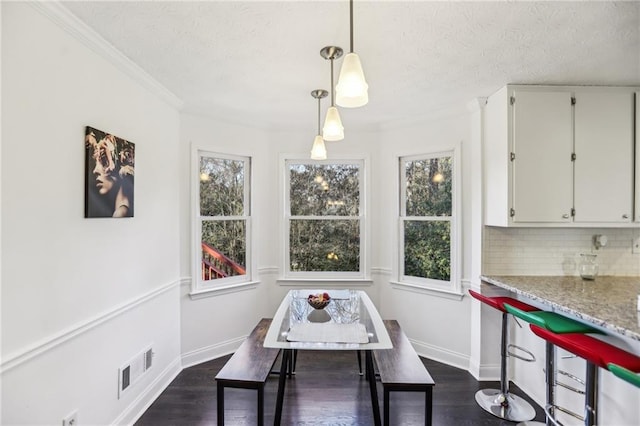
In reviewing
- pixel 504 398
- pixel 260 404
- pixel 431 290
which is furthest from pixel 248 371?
pixel 431 290

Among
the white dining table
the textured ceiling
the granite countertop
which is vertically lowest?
the white dining table

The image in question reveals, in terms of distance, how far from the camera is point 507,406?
2500 mm

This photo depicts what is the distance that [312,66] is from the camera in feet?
7.46

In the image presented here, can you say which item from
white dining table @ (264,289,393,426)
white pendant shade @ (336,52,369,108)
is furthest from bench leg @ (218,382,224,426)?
white pendant shade @ (336,52,369,108)

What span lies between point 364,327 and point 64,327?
1699 mm

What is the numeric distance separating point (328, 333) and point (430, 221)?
195 centimetres

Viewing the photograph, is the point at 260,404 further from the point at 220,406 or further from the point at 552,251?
the point at 552,251

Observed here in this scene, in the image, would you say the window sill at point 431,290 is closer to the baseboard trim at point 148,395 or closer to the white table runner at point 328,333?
the white table runner at point 328,333

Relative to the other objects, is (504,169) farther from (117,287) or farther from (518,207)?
(117,287)

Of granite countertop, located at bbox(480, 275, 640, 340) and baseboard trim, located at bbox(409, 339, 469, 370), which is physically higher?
granite countertop, located at bbox(480, 275, 640, 340)

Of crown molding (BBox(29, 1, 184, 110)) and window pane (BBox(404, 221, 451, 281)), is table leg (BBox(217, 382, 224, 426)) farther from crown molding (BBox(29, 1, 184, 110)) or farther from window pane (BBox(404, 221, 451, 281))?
window pane (BBox(404, 221, 451, 281))

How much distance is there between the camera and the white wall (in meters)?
1.45

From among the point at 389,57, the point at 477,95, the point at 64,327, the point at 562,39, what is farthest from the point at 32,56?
the point at 477,95

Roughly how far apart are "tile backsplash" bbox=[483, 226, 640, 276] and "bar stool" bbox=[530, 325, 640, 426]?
41.8 inches
